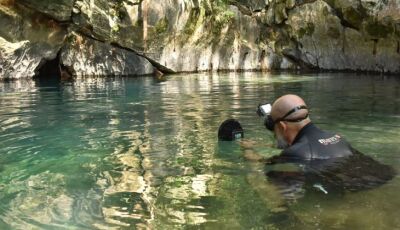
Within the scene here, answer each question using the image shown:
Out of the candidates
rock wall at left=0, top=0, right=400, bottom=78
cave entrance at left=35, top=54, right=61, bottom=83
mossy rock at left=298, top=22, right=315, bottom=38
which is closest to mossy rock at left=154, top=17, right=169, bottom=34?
rock wall at left=0, top=0, right=400, bottom=78

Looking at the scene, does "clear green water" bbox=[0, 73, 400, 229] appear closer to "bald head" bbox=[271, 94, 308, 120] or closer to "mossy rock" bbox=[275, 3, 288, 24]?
"bald head" bbox=[271, 94, 308, 120]

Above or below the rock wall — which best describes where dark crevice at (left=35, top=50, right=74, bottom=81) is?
below

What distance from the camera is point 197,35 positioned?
1373 inches

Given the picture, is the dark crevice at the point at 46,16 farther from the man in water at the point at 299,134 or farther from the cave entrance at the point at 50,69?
the man in water at the point at 299,134

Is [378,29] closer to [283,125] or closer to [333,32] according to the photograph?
[333,32]

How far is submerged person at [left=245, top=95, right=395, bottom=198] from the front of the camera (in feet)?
17.9

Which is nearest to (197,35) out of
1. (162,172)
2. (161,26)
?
(161,26)

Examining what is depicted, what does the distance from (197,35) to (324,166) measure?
30.0 m

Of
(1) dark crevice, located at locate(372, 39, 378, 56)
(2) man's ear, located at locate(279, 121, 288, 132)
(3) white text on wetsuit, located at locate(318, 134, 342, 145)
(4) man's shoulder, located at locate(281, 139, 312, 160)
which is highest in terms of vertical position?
(1) dark crevice, located at locate(372, 39, 378, 56)

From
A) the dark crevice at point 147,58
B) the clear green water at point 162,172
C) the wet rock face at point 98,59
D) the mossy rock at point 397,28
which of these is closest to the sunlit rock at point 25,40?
the wet rock face at point 98,59

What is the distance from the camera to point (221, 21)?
35.8 m

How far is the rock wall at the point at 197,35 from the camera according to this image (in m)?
27.6

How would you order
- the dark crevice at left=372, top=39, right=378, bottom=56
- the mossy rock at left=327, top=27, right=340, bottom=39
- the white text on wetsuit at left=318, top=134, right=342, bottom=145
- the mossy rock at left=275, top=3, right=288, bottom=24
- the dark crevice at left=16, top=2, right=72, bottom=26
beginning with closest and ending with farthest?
the white text on wetsuit at left=318, top=134, right=342, bottom=145 < the dark crevice at left=16, top=2, right=72, bottom=26 < the dark crevice at left=372, top=39, right=378, bottom=56 < the mossy rock at left=327, top=27, right=340, bottom=39 < the mossy rock at left=275, top=3, right=288, bottom=24

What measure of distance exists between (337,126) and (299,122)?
16.2 feet
